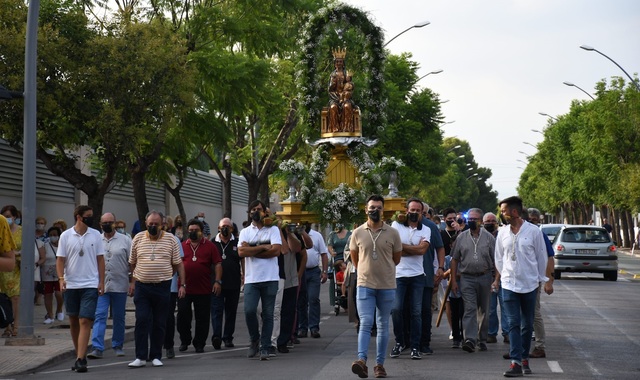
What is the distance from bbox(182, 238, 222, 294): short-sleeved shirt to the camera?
51.8 ft

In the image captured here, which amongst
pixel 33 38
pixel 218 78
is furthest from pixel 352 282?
pixel 218 78

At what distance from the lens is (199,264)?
15773 mm

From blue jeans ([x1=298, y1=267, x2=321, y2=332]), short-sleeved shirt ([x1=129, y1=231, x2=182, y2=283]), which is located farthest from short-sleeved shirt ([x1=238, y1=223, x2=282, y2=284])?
blue jeans ([x1=298, y1=267, x2=321, y2=332])

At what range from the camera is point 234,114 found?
99.7 feet

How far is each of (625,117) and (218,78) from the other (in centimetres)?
3752

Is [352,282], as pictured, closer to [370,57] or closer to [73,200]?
[370,57]

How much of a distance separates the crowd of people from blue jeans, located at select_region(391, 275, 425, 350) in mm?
15

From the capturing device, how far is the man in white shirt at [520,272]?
1241 cm

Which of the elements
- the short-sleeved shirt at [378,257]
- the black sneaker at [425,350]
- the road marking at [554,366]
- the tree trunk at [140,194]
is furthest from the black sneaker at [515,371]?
the tree trunk at [140,194]

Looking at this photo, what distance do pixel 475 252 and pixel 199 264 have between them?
355cm

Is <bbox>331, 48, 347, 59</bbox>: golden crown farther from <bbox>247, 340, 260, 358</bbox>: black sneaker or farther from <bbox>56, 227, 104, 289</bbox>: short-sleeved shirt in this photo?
<bbox>56, 227, 104, 289</bbox>: short-sleeved shirt

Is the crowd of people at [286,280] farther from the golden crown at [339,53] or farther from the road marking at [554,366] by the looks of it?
the golden crown at [339,53]

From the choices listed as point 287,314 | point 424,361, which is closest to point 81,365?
point 287,314

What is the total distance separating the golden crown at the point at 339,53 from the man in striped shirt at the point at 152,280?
13.9 metres
